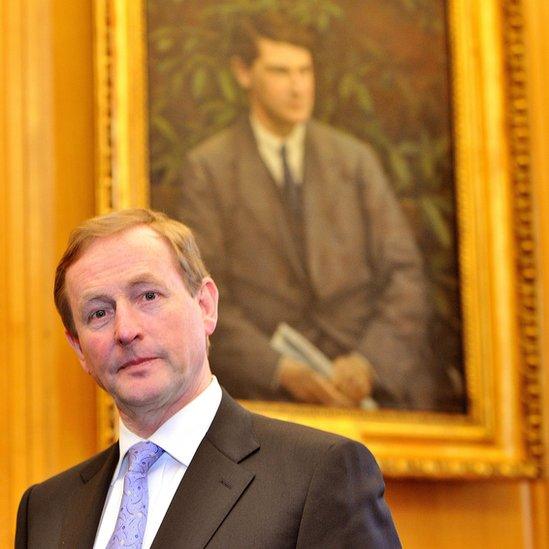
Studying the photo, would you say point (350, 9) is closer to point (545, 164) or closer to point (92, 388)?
point (545, 164)

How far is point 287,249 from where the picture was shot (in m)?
5.12

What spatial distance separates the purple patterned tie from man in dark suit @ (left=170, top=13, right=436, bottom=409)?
1729 millimetres

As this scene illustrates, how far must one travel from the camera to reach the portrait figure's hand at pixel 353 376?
5.10 metres

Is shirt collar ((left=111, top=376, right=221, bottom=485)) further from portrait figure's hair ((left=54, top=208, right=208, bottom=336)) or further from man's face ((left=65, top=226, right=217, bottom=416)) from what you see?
portrait figure's hair ((left=54, top=208, right=208, bottom=336))

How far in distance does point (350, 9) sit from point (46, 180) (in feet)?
4.99

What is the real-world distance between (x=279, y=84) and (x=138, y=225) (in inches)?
81.9

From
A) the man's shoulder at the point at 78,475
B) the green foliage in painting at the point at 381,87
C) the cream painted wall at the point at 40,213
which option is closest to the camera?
the man's shoulder at the point at 78,475

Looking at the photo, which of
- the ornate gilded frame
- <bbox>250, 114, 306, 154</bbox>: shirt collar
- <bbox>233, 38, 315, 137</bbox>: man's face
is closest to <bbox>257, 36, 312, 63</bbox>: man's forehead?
<bbox>233, 38, 315, 137</bbox>: man's face

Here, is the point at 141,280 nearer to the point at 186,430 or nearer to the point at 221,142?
the point at 186,430

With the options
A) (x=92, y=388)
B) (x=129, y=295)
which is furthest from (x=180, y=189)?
(x=129, y=295)

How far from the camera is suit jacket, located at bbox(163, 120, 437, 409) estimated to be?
496cm

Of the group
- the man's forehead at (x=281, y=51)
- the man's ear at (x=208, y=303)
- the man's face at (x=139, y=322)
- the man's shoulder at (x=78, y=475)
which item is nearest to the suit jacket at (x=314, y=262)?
the man's forehead at (x=281, y=51)

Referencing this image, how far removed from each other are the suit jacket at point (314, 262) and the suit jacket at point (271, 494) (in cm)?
174

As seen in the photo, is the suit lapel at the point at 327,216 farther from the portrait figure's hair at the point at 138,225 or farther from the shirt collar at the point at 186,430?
the shirt collar at the point at 186,430
